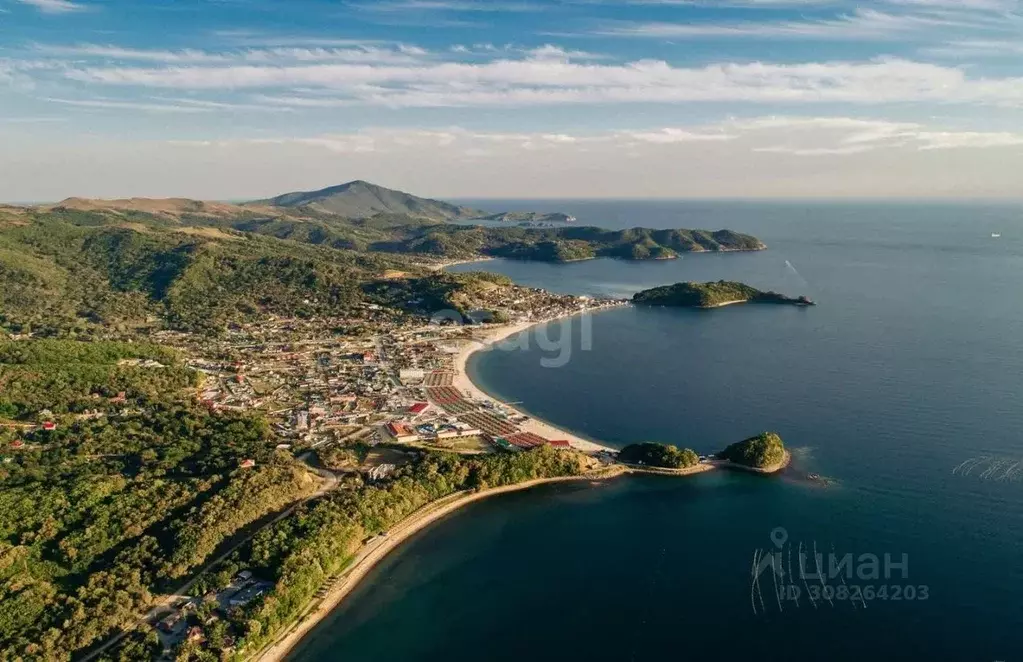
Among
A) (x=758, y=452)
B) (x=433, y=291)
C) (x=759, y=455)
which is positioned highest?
(x=433, y=291)

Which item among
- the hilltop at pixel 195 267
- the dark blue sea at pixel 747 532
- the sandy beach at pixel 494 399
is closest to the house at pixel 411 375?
the sandy beach at pixel 494 399

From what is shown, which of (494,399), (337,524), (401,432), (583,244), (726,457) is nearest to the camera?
(337,524)

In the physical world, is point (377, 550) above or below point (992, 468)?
below

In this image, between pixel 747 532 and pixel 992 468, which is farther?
pixel 992 468

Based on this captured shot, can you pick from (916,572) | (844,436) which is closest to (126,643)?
(916,572)

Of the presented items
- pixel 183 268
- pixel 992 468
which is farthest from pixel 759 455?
pixel 183 268

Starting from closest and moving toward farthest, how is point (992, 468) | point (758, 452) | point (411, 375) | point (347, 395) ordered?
point (992, 468) < point (758, 452) < point (347, 395) < point (411, 375)

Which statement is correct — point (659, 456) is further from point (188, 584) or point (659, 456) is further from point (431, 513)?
point (188, 584)

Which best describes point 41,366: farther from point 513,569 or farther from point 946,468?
point 946,468

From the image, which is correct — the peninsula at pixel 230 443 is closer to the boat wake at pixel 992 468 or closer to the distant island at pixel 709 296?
the distant island at pixel 709 296
